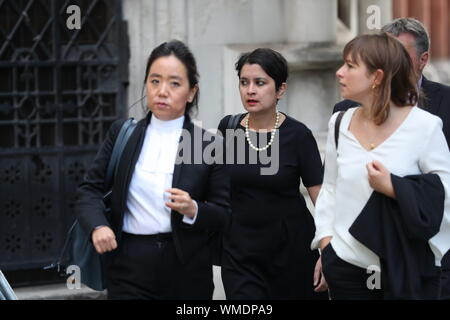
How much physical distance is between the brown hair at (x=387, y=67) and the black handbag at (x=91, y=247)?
1.05m

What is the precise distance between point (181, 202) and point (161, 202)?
16 cm

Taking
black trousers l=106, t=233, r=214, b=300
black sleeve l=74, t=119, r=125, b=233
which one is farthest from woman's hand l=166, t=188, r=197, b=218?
black sleeve l=74, t=119, r=125, b=233

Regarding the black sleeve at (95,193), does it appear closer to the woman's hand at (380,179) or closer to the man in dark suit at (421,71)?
the woman's hand at (380,179)

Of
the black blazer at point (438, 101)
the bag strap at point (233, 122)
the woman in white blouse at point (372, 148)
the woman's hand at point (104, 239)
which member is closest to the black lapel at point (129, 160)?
the woman's hand at point (104, 239)

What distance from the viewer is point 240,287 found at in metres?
6.01

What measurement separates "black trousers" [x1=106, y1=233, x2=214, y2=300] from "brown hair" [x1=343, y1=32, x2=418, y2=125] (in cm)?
104

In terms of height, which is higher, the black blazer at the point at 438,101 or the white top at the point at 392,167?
the black blazer at the point at 438,101

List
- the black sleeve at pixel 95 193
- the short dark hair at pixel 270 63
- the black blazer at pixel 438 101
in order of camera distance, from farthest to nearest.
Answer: the short dark hair at pixel 270 63
the black blazer at pixel 438 101
the black sleeve at pixel 95 193

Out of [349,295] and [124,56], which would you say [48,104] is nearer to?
[124,56]

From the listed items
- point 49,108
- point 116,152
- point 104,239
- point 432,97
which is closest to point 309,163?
point 432,97

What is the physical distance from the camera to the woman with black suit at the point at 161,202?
483 cm

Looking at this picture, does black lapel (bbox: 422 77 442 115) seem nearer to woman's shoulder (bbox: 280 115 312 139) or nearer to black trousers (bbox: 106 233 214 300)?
woman's shoulder (bbox: 280 115 312 139)

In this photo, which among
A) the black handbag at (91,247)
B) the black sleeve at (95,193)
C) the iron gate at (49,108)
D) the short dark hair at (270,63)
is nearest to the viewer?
the black sleeve at (95,193)

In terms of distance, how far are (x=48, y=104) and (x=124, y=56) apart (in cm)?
63
